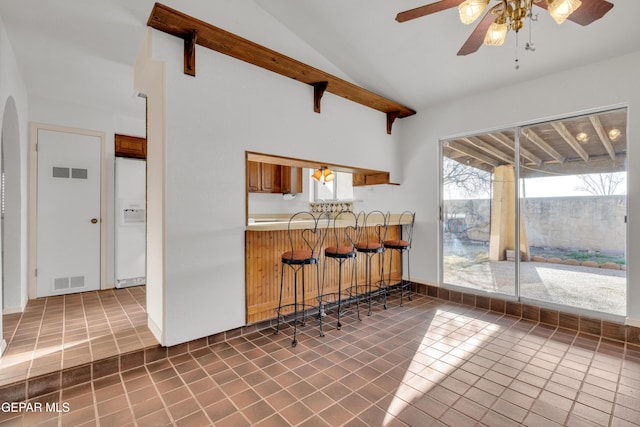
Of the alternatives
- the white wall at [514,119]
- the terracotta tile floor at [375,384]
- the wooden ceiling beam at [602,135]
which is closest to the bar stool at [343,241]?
the terracotta tile floor at [375,384]

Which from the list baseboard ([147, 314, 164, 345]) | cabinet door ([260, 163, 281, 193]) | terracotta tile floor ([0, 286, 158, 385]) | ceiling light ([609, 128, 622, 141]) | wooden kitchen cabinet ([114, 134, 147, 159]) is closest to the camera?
terracotta tile floor ([0, 286, 158, 385])

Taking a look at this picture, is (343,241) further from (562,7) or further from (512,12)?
(562,7)

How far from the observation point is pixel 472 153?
392cm

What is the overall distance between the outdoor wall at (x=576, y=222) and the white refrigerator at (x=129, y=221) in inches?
179

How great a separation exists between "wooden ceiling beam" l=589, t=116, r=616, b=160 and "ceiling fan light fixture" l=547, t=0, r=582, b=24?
6.45 ft

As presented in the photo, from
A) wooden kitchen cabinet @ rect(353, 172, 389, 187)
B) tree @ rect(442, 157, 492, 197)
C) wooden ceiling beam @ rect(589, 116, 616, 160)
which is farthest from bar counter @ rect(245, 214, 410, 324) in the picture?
wooden ceiling beam @ rect(589, 116, 616, 160)

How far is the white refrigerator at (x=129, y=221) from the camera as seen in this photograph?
4012 millimetres

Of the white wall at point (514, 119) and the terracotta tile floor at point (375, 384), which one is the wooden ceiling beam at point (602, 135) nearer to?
the white wall at point (514, 119)

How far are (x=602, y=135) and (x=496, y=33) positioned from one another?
6.74 feet

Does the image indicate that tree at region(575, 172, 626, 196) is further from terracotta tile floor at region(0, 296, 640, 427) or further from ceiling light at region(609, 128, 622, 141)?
terracotta tile floor at region(0, 296, 640, 427)

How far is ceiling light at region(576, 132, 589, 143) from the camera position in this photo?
3072mm

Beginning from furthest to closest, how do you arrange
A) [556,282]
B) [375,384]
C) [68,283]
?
[68,283]
[556,282]
[375,384]

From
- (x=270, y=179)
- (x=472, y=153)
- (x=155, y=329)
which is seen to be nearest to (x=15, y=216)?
(x=155, y=329)

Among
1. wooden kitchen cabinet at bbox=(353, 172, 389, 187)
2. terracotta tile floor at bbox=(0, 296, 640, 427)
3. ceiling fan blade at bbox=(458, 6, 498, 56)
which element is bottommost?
terracotta tile floor at bbox=(0, 296, 640, 427)
